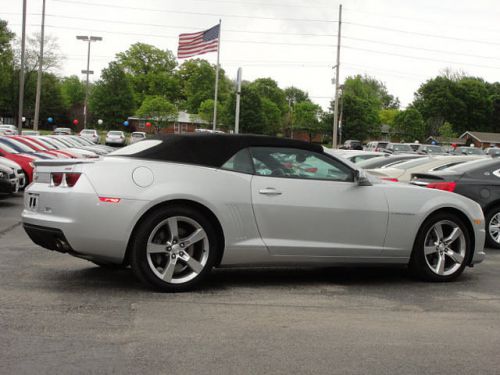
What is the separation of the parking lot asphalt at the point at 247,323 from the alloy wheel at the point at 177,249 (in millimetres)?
201

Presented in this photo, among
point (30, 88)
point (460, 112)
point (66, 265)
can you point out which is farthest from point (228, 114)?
point (66, 265)

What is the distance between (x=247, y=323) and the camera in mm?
4996

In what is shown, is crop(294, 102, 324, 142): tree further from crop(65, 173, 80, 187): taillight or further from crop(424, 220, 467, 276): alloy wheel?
crop(65, 173, 80, 187): taillight

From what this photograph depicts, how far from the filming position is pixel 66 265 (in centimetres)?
729

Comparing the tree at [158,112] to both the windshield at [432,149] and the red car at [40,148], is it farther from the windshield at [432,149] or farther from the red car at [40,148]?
the red car at [40,148]

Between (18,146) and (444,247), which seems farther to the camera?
(18,146)

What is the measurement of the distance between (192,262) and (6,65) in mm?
95429

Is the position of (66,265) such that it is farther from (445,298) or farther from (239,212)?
(445,298)

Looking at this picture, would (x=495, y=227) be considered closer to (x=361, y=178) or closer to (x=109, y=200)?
(x=361, y=178)

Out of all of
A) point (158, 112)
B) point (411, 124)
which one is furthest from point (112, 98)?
point (411, 124)

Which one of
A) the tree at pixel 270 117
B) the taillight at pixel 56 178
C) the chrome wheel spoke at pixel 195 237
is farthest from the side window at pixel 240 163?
the tree at pixel 270 117

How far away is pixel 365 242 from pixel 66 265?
3.28 meters

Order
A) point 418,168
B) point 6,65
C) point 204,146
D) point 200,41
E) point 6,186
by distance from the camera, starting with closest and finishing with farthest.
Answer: point 204,146, point 418,168, point 6,186, point 200,41, point 6,65

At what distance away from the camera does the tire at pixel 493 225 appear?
9.97 meters
